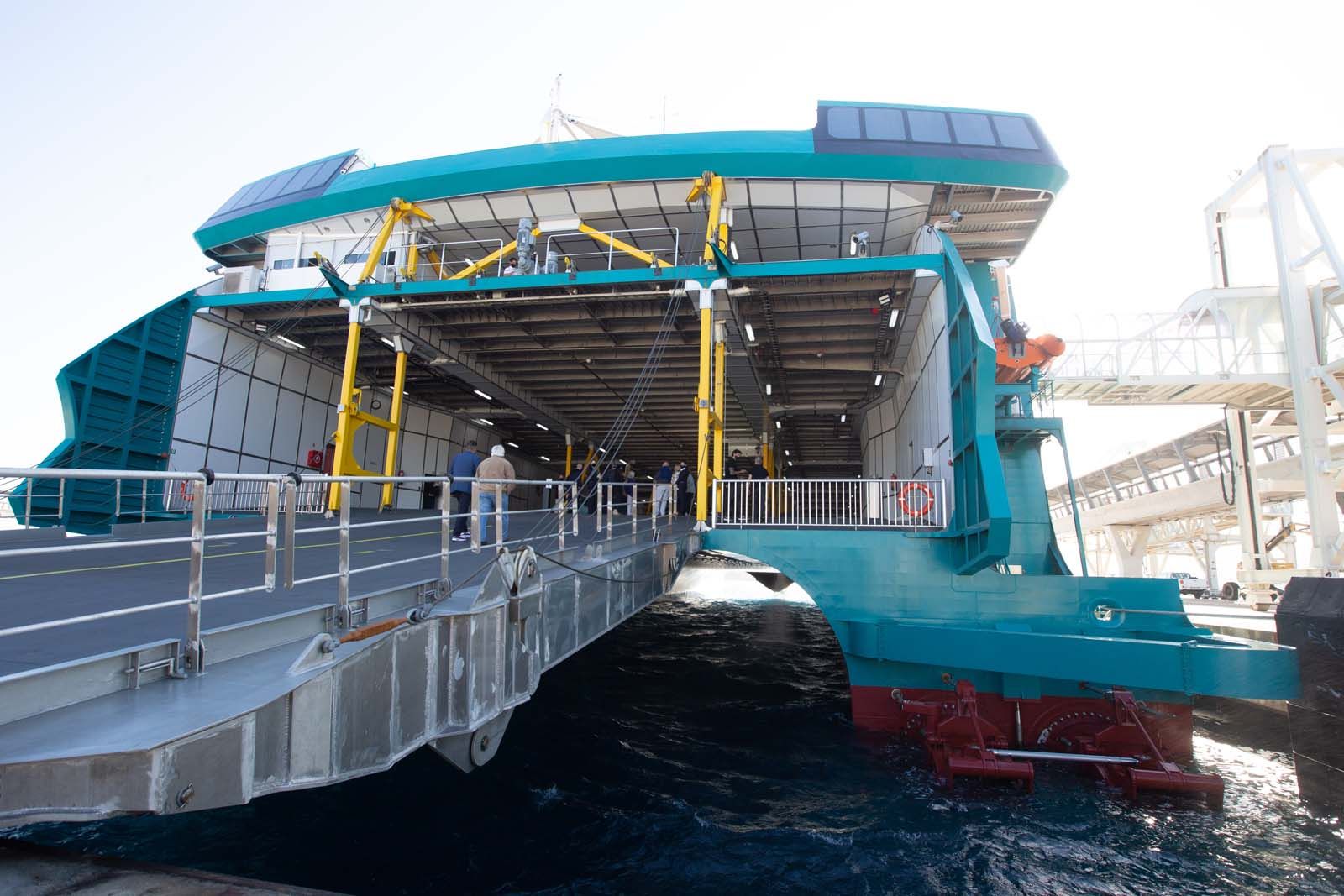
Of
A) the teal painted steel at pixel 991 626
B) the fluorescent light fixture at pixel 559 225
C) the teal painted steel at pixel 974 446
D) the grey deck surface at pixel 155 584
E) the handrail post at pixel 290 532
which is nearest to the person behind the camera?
the grey deck surface at pixel 155 584

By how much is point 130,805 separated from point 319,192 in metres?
19.0

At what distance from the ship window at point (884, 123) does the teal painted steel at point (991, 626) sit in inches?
346

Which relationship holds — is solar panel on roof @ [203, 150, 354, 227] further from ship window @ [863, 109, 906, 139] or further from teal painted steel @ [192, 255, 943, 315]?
ship window @ [863, 109, 906, 139]

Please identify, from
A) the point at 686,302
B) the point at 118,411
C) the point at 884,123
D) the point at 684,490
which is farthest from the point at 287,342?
the point at 884,123

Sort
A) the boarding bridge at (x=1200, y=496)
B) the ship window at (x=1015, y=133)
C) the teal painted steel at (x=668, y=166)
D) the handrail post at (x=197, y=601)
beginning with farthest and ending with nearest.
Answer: the boarding bridge at (x=1200, y=496) → the ship window at (x=1015, y=133) → the teal painted steel at (x=668, y=166) → the handrail post at (x=197, y=601)

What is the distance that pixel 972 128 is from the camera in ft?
46.9

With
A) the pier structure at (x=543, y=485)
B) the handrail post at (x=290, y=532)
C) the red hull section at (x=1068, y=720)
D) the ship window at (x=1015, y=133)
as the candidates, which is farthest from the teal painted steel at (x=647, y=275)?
the handrail post at (x=290, y=532)

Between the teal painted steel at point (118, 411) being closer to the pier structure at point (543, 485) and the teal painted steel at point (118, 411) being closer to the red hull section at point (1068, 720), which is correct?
the pier structure at point (543, 485)

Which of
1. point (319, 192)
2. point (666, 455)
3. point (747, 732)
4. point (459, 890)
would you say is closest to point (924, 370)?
point (747, 732)

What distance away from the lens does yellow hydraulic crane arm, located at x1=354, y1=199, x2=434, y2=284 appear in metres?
15.2

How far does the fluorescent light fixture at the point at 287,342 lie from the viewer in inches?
730

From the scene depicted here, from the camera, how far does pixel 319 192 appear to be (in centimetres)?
1802

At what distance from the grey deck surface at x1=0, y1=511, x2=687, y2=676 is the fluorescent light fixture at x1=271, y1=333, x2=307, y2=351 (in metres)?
8.64

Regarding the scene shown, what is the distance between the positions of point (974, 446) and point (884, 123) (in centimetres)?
846
